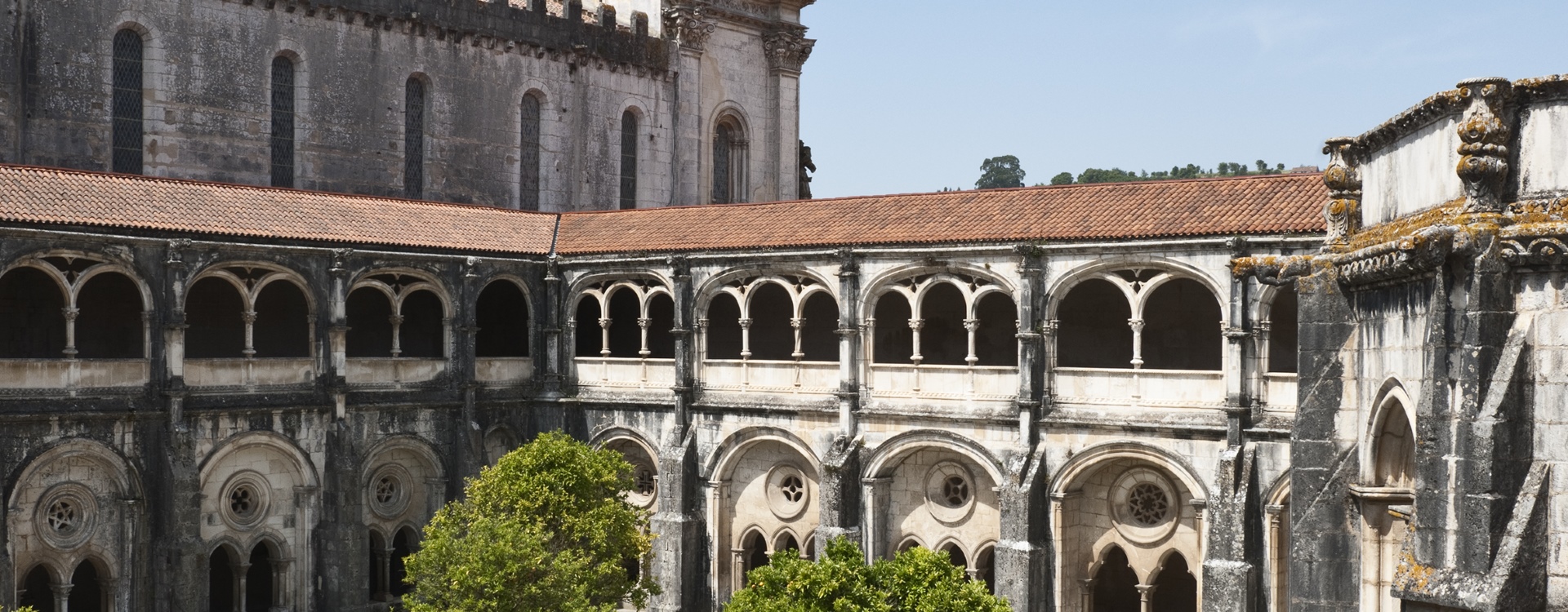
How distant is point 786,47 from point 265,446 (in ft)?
77.6

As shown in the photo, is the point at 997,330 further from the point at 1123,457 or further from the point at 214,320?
the point at 214,320

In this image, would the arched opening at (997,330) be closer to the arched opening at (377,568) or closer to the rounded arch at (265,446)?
the arched opening at (377,568)

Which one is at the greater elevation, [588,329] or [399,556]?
[588,329]

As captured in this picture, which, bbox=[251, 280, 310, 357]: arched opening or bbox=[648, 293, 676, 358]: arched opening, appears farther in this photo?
bbox=[648, 293, 676, 358]: arched opening

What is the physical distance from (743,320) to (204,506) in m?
12.1

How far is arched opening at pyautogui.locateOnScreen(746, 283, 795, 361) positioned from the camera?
3897 cm

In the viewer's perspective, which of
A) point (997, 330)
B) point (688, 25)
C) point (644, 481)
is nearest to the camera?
point (997, 330)

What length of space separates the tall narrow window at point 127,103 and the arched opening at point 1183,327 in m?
24.3

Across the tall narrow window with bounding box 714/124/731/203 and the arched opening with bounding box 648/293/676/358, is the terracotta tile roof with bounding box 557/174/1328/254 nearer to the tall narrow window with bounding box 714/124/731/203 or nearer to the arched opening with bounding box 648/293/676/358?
the arched opening with bounding box 648/293/676/358

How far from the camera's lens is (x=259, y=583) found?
3472 cm

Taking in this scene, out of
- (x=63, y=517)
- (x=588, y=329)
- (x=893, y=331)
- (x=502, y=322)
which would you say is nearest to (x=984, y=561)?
(x=893, y=331)

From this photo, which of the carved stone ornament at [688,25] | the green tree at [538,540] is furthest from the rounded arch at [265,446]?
the carved stone ornament at [688,25]

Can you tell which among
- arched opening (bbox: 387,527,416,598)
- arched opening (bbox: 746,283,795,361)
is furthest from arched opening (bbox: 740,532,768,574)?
arched opening (bbox: 387,527,416,598)

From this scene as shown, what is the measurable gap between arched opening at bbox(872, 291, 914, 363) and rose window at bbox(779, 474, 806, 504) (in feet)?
14.9
